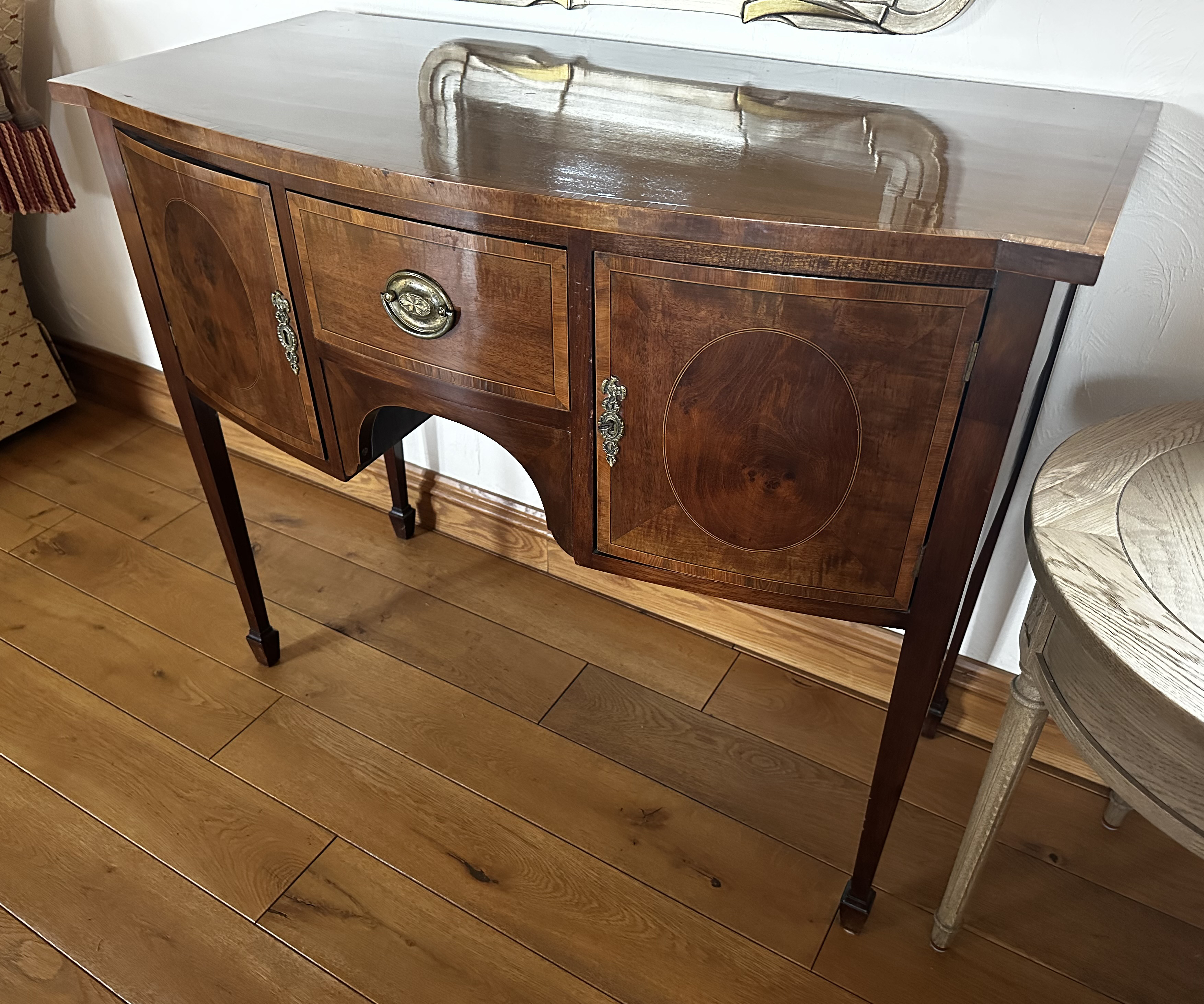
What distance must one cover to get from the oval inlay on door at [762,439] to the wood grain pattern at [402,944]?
561 millimetres

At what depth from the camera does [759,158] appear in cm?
75

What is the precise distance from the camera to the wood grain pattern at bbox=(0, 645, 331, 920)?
1.12 metres

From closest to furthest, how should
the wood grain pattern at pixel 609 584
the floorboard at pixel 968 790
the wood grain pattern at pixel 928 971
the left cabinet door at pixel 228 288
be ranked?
the left cabinet door at pixel 228 288 → the wood grain pattern at pixel 928 971 → the floorboard at pixel 968 790 → the wood grain pattern at pixel 609 584

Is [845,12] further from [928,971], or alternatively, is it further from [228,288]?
[928,971]

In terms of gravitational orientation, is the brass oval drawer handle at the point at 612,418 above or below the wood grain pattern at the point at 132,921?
above

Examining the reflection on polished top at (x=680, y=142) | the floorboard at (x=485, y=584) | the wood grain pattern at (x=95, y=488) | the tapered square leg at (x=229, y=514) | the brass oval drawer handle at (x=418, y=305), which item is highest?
the reflection on polished top at (x=680, y=142)

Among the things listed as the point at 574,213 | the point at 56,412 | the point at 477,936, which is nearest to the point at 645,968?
the point at 477,936

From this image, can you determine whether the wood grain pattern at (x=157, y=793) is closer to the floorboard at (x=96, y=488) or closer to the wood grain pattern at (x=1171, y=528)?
the floorboard at (x=96, y=488)

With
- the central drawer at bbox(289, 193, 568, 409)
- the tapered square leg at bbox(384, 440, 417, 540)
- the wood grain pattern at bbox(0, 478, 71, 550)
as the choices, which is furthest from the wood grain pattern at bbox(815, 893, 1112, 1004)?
the wood grain pattern at bbox(0, 478, 71, 550)

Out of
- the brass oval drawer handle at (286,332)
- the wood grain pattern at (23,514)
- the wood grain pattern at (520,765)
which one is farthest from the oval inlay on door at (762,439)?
the wood grain pattern at (23,514)

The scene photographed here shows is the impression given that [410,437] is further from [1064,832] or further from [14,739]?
[1064,832]

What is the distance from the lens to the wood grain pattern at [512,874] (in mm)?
1016

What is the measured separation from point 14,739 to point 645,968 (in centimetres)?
91

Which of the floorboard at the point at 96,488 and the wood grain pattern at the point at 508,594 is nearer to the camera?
the wood grain pattern at the point at 508,594
